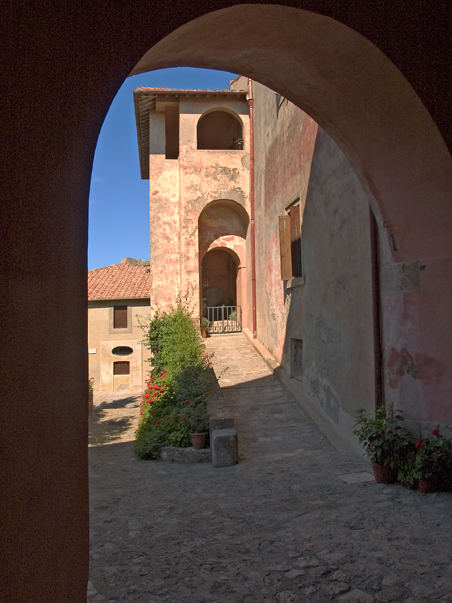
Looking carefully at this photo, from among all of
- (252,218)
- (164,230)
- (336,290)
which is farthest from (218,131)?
(336,290)

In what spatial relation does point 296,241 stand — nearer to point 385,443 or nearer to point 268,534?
point 385,443

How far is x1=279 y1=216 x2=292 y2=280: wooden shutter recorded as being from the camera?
31.1ft

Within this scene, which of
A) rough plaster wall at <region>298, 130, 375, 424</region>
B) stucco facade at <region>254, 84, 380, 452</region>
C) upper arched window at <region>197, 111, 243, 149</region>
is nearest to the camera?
rough plaster wall at <region>298, 130, 375, 424</region>

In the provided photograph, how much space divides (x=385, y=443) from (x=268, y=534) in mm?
1529

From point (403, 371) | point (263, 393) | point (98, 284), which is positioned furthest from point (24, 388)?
point (98, 284)

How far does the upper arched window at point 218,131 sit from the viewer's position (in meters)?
18.1

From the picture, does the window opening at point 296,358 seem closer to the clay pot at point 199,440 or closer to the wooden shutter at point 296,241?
the wooden shutter at point 296,241

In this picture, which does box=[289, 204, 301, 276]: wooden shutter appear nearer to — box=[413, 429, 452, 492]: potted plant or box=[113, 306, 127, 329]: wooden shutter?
box=[413, 429, 452, 492]: potted plant

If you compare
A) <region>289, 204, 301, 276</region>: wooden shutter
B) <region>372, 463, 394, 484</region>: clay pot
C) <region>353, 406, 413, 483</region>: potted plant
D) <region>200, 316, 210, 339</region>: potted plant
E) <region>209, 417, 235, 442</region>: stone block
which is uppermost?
<region>289, 204, 301, 276</region>: wooden shutter

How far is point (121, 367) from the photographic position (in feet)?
74.7

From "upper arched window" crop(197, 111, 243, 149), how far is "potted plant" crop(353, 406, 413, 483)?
1544 cm

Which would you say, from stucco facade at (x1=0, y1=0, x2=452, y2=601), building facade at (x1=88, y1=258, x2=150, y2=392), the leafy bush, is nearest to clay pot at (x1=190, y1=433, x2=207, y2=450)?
the leafy bush

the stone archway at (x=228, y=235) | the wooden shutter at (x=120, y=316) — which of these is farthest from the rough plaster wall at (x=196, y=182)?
the wooden shutter at (x=120, y=316)

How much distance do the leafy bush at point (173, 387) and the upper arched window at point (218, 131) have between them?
8.57m
